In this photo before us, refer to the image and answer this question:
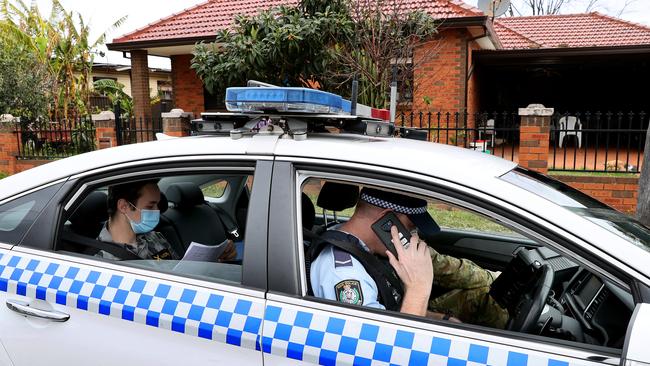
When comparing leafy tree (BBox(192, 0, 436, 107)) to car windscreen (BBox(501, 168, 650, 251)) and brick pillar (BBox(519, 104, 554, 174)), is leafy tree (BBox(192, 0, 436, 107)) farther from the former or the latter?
car windscreen (BBox(501, 168, 650, 251))

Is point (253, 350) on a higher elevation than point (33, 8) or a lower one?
lower

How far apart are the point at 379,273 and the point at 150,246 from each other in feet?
4.39

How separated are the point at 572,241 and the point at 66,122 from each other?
38.0 ft

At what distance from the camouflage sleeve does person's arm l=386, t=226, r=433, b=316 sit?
69 centimetres

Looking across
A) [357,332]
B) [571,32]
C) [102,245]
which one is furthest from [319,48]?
[571,32]

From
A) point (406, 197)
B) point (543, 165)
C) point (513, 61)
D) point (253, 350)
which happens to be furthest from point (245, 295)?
point (513, 61)

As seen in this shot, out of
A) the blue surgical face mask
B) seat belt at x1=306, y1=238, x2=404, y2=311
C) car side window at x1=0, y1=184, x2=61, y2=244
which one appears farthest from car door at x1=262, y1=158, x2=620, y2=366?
the blue surgical face mask

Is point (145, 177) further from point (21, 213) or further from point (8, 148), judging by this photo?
point (8, 148)

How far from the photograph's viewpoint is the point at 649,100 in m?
15.9

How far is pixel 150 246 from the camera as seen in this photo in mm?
2719

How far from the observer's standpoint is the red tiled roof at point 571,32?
14.5 m

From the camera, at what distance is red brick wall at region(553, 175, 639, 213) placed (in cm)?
734

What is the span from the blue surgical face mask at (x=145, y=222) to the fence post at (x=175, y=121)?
21.8ft

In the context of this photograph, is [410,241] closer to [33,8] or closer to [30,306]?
[30,306]
